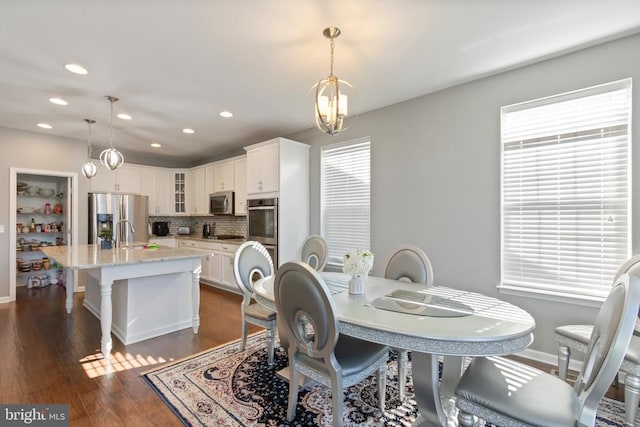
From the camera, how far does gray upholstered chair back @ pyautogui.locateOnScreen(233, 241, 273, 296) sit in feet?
8.70

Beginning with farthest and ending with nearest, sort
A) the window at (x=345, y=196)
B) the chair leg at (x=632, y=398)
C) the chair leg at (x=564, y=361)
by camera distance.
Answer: the window at (x=345, y=196), the chair leg at (x=564, y=361), the chair leg at (x=632, y=398)

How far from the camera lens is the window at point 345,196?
396 cm

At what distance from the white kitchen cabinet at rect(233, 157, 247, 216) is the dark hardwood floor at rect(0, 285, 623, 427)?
71.1 inches

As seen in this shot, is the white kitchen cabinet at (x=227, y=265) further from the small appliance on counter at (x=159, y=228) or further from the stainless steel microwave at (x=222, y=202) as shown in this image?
the small appliance on counter at (x=159, y=228)

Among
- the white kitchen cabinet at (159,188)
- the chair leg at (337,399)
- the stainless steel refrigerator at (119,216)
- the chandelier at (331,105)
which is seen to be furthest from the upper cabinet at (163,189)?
the chair leg at (337,399)

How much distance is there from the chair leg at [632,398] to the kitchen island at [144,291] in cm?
345

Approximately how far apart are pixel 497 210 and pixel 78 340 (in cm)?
433

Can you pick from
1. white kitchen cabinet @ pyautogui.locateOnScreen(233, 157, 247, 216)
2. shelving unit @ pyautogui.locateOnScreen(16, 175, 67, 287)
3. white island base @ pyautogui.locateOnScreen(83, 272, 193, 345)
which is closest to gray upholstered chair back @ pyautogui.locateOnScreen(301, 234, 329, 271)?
white island base @ pyautogui.locateOnScreen(83, 272, 193, 345)

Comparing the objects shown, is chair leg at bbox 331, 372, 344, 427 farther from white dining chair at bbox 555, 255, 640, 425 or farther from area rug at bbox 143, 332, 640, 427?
white dining chair at bbox 555, 255, 640, 425

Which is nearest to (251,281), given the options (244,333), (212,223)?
(244,333)

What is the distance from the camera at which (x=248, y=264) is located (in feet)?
8.96

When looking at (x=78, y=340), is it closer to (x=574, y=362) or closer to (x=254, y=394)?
(x=254, y=394)

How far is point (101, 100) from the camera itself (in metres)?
Result: 3.47

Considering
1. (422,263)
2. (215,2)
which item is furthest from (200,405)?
(215,2)
